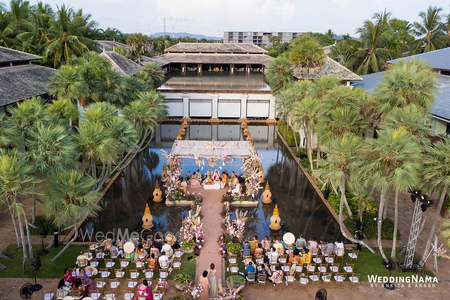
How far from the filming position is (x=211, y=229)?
19594 millimetres

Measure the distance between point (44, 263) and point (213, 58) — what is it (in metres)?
54.0

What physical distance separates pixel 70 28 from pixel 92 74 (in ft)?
46.6

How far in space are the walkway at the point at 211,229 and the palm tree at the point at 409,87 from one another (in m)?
11.0

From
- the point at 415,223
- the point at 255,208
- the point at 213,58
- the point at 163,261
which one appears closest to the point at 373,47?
the point at 213,58

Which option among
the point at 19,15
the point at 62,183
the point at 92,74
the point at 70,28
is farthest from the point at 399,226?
the point at 19,15

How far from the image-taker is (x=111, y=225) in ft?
66.7

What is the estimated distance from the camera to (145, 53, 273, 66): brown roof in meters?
62.9

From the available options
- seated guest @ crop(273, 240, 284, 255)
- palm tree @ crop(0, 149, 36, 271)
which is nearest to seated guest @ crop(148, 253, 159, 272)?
seated guest @ crop(273, 240, 284, 255)

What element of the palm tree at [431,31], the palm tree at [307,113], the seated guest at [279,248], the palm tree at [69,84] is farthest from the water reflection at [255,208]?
the palm tree at [431,31]

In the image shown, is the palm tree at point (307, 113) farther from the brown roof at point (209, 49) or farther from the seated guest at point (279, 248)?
the brown roof at point (209, 49)

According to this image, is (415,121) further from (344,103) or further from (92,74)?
(92,74)

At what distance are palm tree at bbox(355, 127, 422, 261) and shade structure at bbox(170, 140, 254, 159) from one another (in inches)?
437

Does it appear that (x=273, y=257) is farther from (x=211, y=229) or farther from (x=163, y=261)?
(x=163, y=261)

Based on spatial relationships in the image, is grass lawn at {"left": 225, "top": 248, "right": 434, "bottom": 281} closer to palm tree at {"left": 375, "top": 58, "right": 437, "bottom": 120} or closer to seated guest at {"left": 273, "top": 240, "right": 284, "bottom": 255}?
seated guest at {"left": 273, "top": 240, "right": 284, "bottom": 255}
